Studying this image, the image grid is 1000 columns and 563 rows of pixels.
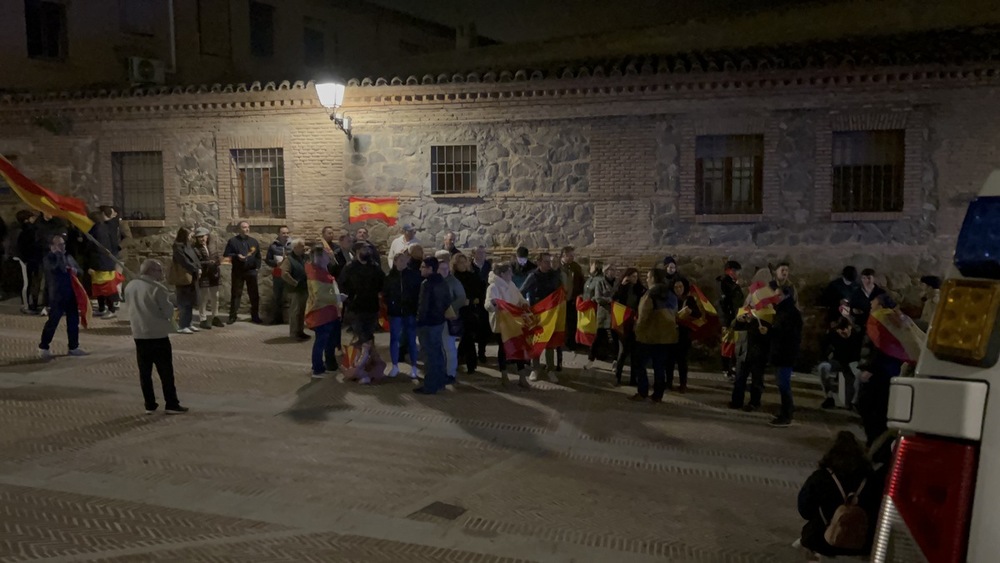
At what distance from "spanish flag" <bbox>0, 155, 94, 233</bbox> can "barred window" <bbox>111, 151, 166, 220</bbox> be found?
7486mm

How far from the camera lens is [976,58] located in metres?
13.6

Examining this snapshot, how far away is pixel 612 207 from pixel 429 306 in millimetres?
6096

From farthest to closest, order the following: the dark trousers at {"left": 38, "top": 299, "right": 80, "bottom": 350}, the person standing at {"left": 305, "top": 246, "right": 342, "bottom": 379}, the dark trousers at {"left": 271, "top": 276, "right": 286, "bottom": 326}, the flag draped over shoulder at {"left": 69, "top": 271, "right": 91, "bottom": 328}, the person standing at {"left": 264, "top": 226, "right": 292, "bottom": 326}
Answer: the dark trousers at {"left": 271, "top": 276, "right": 286, "bottom": 326} < the person standing at {"left": 264, "top": 226, "right": 292, "bottom": 326} < the flag draped over shoulder at {"left": 69, "top": 271, "right": 91, "bottom": 328} < the dark trousers at {"left": 38, "top": 299, "right": 80, "bottom": 350} < the person standing at {"left": 305, "top": 246, "right": 342, "bottom": 379}

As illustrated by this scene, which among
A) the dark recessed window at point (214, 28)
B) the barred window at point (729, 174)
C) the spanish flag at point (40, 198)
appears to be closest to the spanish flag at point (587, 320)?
the barred window at point (729, 174)

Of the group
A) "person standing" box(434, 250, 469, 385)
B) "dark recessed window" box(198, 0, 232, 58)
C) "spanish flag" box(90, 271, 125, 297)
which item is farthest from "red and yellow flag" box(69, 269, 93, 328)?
"dark recessed window" box(198, 0, 232, 58)

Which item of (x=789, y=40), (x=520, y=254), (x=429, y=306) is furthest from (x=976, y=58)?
(x=429, y=306)

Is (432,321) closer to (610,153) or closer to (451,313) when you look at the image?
(451,313)

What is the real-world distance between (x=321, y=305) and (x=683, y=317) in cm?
516

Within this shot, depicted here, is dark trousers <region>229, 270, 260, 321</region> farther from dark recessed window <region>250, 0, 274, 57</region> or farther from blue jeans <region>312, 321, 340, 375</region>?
dark recessed window <region>250, 0, 274, 57</region>

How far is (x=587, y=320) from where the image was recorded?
42.9 ft

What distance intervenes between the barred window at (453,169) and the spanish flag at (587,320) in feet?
15.0

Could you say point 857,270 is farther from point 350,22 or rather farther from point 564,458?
point 350,22

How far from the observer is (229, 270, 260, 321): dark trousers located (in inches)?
635

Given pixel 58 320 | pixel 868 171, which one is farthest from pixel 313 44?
pixel 868 171
